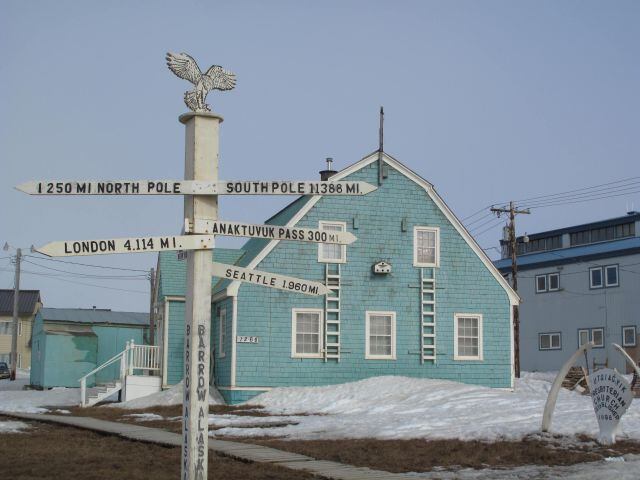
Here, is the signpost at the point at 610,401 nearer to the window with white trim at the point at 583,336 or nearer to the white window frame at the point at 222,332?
the white window frame at the point at 222,332

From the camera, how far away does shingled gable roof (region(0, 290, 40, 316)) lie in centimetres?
7888

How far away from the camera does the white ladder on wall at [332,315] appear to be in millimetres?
27578

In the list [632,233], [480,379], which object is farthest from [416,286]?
[632,233]

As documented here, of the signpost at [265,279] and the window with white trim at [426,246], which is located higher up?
the window with white trim at [426,246]

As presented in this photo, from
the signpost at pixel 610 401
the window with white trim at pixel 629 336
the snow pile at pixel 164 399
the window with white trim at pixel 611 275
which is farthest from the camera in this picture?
the window with white trim at pixel 611 275

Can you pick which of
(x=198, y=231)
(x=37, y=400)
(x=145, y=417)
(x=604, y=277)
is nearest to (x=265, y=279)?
(x=198, y=231)

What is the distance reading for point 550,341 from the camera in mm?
51625

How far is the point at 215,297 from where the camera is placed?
2934 centimetres

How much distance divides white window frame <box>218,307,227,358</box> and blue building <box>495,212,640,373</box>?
2267 centimetres

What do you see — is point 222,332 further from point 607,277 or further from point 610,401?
point 607,277

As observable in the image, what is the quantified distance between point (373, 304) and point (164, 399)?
24.0 feet

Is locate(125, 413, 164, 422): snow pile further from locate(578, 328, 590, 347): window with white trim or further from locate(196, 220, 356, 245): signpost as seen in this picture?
locate(578, 328, 590, 347): window with white trim

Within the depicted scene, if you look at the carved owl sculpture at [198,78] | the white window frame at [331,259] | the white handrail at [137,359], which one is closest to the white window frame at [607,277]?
the white window frame at [331,259]

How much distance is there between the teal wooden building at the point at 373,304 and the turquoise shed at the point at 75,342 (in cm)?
1728
